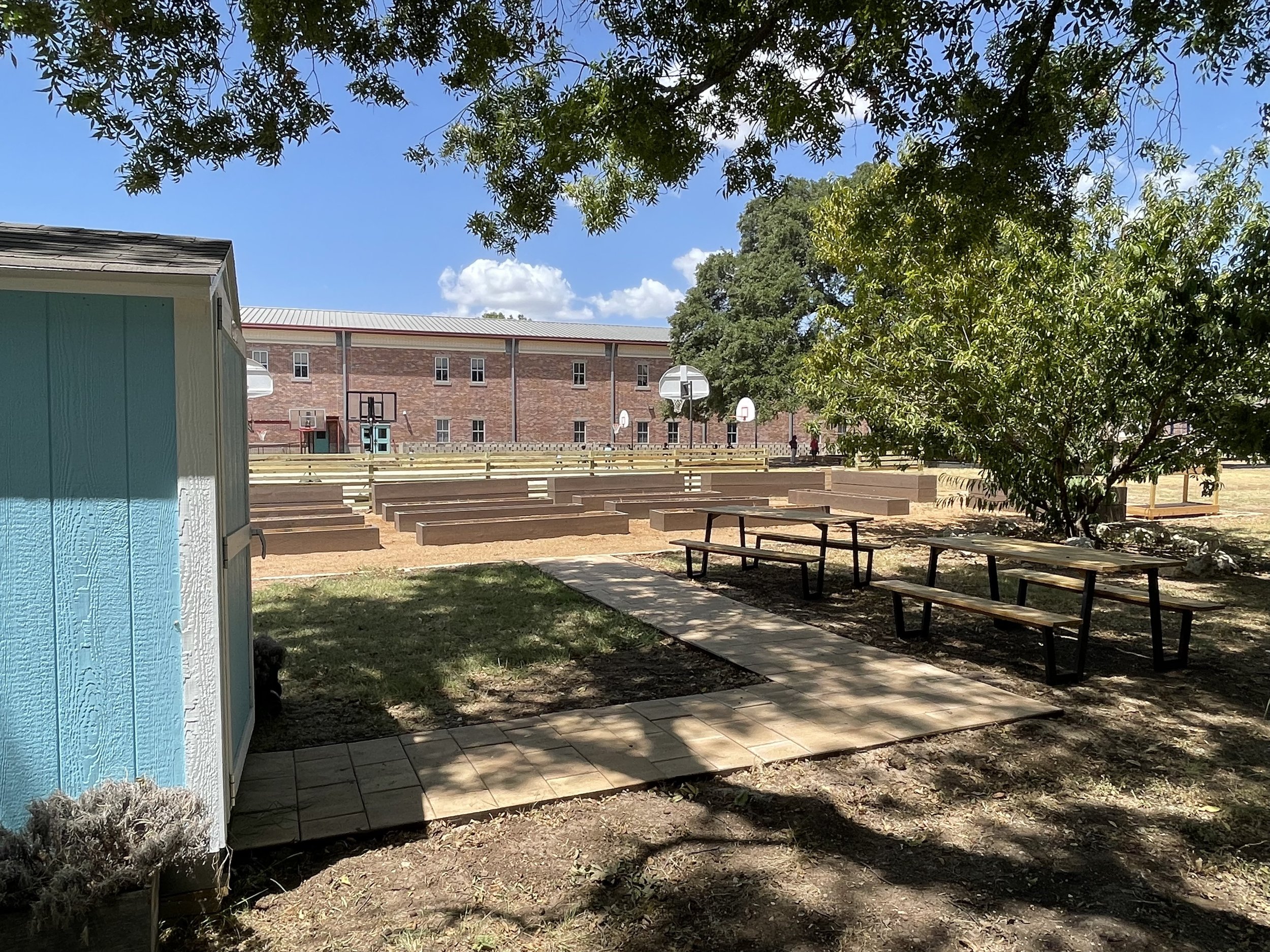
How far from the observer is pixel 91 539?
101 inches

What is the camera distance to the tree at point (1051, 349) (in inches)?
353

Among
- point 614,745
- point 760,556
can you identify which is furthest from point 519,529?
point 614,745

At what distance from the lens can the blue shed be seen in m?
2.50

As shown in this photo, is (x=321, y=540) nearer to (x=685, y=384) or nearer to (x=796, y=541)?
(x=796, y=541)

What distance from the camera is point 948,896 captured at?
2.81 meters

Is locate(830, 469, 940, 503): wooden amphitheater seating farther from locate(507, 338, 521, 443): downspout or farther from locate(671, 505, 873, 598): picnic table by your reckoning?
locate(507, 338, 521, 443): downspout

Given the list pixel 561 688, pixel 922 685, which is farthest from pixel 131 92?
pixel 922 685

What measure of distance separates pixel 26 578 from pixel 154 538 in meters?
0.38

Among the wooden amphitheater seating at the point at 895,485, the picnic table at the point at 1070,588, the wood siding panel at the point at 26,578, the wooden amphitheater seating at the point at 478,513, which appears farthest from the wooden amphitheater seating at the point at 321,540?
the wooden amphitheater seating at the point at 895,485

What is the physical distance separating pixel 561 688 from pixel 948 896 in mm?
2859

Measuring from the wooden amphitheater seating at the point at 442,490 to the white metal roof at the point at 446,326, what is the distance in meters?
24.8

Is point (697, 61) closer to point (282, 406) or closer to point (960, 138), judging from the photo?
point (960, 138)

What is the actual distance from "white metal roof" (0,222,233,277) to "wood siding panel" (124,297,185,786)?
0.13 m

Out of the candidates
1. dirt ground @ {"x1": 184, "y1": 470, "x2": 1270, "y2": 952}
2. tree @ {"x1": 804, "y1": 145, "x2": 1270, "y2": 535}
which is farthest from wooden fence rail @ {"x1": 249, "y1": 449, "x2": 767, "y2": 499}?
dirt ground @ {"x1": 184, "y1": 470, "x2": 1270, "y2": 952}
